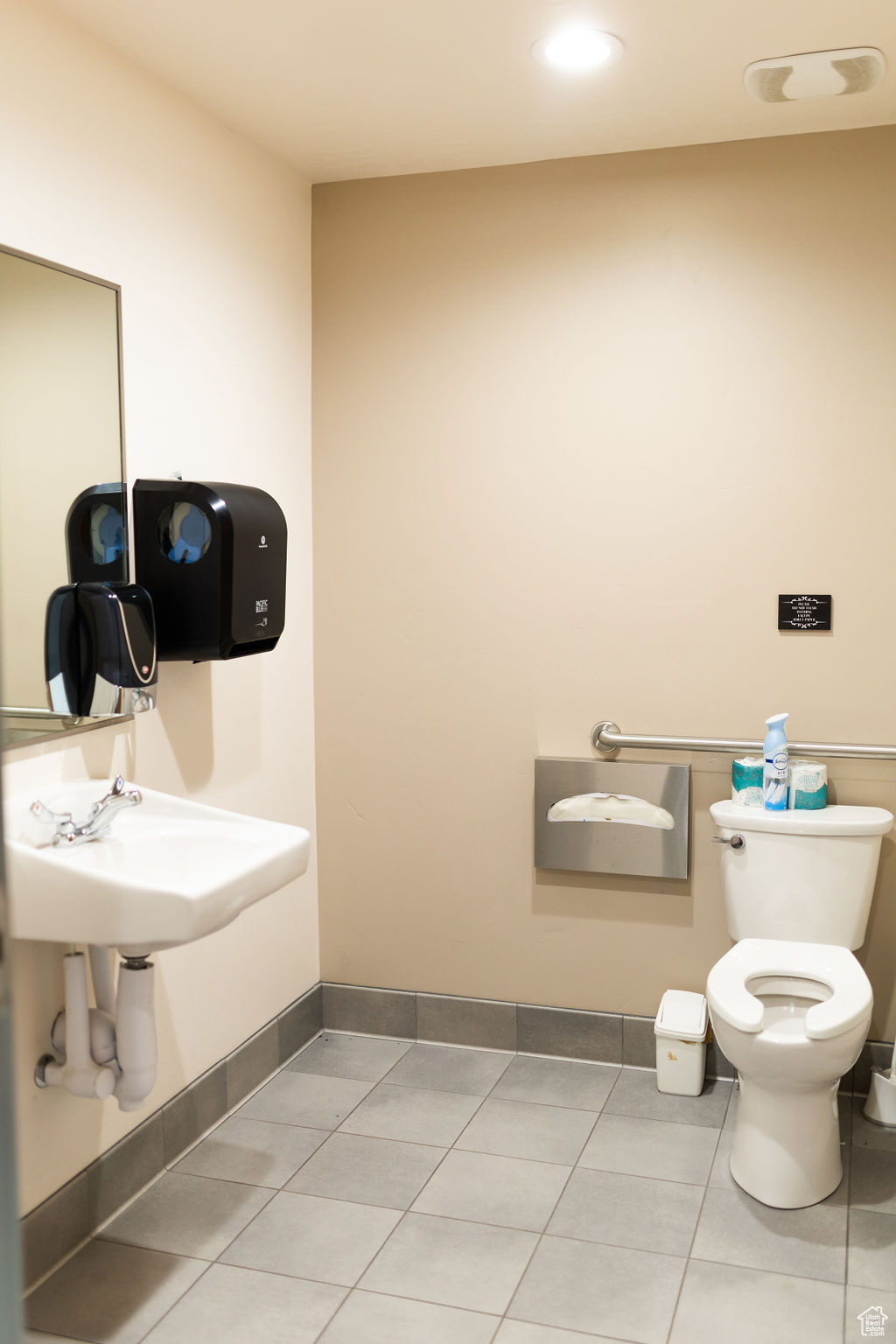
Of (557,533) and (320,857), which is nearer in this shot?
(557,533)

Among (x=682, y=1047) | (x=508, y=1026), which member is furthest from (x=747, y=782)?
(x=508, y=1026)

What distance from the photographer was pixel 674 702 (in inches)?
117

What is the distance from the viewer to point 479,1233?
2.31 metres

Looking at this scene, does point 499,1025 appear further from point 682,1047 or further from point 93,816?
point 93,816

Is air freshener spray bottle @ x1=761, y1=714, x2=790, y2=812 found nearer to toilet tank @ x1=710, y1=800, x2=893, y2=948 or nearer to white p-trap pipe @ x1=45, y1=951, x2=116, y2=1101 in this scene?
toilet tank @ x1=710, y1=800, x2=893, y2=948

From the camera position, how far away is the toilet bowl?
230 cm

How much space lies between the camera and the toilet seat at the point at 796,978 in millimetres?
2309

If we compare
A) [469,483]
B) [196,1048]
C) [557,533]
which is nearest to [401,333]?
[469,483]

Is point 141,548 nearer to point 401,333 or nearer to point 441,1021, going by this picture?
point 401,333

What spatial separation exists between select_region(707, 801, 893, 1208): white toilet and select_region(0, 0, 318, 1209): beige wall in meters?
1.18

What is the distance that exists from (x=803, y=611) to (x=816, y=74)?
1198mm

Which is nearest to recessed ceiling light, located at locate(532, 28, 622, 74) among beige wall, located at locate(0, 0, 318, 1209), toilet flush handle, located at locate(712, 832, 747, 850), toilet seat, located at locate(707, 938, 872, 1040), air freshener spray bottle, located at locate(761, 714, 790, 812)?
beige wall, located at locate(0, 0, 318, 1209)

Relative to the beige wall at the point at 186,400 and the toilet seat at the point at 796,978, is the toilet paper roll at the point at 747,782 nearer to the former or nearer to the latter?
the toilet seat at the point at 796,978

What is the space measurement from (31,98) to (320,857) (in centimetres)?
206
